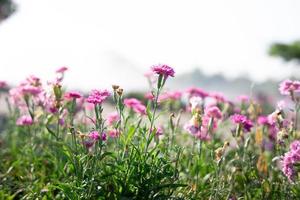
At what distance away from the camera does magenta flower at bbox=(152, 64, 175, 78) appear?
8.87 feet

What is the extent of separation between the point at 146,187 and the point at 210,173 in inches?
43.5

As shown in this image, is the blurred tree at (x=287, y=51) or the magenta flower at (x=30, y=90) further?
the blurred tree at (x=287, y=51)

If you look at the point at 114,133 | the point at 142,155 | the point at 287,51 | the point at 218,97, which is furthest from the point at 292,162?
the point at 287,51

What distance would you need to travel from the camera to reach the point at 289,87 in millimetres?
3404

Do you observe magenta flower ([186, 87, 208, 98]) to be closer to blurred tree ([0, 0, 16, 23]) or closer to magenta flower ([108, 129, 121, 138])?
magenta flower ([108, 129, 121, 138])

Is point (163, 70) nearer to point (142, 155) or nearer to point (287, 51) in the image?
point (142, 155)

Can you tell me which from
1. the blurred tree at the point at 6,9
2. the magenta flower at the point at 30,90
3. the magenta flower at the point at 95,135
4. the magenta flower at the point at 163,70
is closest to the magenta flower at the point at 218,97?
the magenta flower at the point at 30,90

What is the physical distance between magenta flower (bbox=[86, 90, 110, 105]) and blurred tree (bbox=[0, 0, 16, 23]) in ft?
36.0

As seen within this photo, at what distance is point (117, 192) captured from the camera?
106 inches

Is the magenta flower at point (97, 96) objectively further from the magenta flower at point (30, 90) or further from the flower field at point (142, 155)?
the magenta flower at point (30, 90)

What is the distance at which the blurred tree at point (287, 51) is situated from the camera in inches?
763

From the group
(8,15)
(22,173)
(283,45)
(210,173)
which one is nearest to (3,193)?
(22,173)

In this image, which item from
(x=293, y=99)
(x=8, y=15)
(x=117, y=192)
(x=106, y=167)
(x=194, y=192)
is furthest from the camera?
(x=8, y=15)

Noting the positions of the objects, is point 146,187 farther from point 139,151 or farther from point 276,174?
point 276,174
